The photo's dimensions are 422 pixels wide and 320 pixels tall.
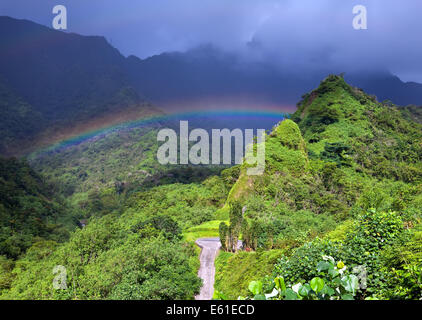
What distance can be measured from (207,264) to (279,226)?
408cm

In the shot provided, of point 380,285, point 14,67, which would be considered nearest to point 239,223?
point 380,285

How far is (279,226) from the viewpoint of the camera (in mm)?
14227

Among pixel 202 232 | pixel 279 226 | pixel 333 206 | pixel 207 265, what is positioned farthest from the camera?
pixel 333 206

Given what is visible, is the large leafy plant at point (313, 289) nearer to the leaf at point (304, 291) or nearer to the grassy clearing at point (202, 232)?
the leaf at point (304, 291)

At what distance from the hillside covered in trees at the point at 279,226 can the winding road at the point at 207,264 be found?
431mm

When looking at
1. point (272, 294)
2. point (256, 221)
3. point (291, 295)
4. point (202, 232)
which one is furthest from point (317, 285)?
point (202, 232)

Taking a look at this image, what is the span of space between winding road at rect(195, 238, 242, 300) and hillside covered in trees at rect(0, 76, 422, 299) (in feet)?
1.41

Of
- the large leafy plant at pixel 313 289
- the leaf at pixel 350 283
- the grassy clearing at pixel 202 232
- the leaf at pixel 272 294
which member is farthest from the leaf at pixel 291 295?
the grassy clearing at pixel 202 232

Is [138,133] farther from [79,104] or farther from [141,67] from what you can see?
[141,67]

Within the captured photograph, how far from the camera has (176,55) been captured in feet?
655

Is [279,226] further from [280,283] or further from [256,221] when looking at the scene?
[280,283]

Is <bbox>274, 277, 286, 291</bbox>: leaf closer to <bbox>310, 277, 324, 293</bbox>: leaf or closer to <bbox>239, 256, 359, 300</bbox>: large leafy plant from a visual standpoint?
<bbox>239, 256, 359, 300</bbox>: large leafy plant

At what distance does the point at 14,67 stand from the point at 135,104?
77.0 metres

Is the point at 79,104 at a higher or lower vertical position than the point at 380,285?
higher
